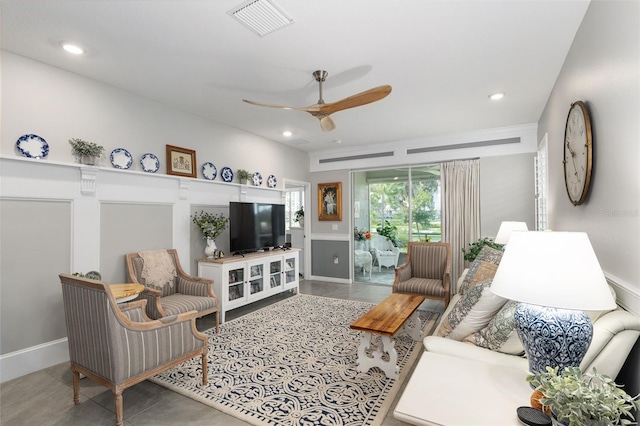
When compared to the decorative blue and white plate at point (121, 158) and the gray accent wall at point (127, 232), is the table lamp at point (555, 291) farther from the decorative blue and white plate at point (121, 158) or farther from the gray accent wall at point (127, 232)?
the decorative blue and white plate at point (121, 158)

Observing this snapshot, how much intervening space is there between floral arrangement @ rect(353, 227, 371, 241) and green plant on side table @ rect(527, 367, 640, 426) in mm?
5372

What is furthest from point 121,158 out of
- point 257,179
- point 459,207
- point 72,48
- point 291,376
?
point 459,207

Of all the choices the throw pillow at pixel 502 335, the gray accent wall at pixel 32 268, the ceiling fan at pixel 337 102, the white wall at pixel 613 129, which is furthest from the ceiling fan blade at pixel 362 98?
the gray accent wall at pixel 32 268

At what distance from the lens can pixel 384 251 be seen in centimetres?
629

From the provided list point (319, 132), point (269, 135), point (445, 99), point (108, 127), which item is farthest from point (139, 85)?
point (445, 99)

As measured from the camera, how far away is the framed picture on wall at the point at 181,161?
4016mm

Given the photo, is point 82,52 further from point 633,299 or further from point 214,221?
point 633,299

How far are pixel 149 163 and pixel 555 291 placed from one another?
13.3ft

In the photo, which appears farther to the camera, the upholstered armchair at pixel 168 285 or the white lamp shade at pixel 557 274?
the upholstered armchair at pixel 168 285

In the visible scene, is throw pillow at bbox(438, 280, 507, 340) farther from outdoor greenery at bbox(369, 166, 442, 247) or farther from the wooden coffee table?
outdoor greenery at bbox(369, 166, 442, 247)

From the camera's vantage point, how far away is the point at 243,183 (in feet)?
16.5

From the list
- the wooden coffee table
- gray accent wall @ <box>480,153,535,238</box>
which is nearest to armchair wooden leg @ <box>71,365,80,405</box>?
the wooden coffee table

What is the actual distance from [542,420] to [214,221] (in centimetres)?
400

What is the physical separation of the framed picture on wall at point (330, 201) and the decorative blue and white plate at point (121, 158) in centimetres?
383
